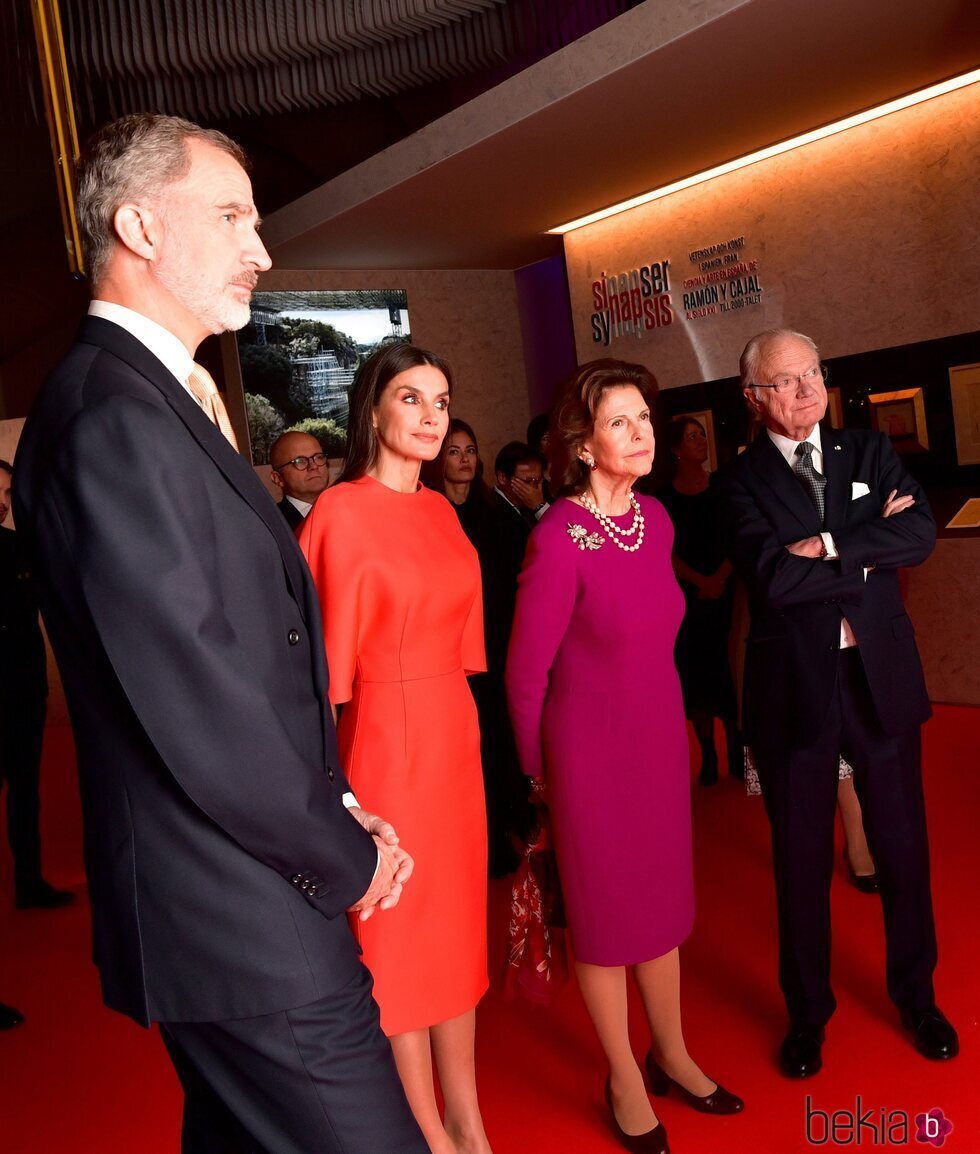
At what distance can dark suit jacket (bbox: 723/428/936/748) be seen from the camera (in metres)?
2.83

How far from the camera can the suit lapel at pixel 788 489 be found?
297 centimetres

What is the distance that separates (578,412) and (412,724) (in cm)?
91

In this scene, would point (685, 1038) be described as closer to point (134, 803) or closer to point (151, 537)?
point (134, 803)

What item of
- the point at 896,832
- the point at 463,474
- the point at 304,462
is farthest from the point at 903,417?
the point at 896,832

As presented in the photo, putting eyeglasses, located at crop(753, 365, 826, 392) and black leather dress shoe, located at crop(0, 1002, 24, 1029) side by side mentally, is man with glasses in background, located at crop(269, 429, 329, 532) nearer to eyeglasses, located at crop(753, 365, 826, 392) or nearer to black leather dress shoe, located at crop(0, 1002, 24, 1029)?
black leather dress shoe, located at crop(0, 1002, 24, 1029)

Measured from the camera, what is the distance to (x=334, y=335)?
1012 centimetres

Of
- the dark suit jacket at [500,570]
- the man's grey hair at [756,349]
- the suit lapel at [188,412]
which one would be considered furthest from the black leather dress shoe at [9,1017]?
the man's grey hair at [756,349]

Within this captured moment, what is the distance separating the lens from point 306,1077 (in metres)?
1.42

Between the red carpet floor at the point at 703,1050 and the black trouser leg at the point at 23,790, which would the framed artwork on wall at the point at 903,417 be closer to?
the red carpet floor at the point at 703,1050

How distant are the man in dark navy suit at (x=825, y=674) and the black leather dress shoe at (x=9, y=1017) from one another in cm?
264

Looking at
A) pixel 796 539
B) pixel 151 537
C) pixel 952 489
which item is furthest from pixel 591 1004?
pixel 952 489

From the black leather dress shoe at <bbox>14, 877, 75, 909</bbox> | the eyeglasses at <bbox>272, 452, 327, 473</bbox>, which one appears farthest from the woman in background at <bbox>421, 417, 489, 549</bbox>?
the black leather dress shoe at <bbox>14, 877, 75, 909</bbox>

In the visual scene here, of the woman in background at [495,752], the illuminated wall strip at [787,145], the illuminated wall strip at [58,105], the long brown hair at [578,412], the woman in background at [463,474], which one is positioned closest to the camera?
the long brown hair at [578,412]

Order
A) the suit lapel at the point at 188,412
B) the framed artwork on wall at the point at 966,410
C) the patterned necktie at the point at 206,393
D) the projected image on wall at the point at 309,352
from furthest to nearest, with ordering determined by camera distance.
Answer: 1. the projected image on wall at the point at 309,352
2. the framed artwork on wall at the point at 966,410
3. the patterned necktie at the point at 206,393
4. the suit lapel at the point at 188,412
